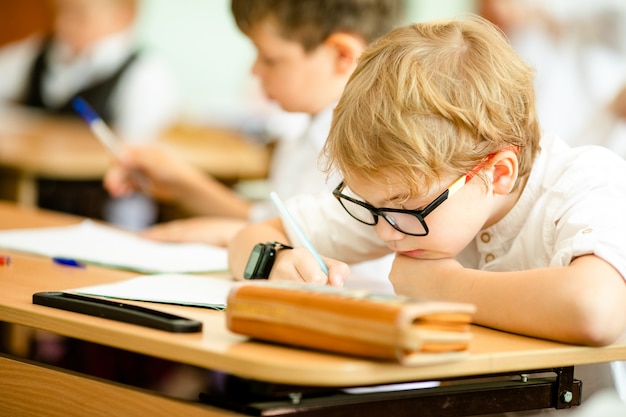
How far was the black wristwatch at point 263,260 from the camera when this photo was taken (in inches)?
48.7

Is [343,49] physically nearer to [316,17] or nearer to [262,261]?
[316,17]

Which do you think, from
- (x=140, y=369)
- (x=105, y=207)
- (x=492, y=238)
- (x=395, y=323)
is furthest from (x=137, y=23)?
(x=395, y=323)

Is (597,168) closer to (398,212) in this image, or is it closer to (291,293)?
(398,212)

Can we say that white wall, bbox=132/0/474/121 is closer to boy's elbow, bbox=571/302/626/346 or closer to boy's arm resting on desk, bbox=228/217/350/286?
boy's arm resting on desk, bbox=228/217/350/286

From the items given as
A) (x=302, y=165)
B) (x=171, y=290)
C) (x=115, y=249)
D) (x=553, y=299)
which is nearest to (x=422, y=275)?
(x=553, y=299)

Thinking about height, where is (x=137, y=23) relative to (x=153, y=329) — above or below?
above

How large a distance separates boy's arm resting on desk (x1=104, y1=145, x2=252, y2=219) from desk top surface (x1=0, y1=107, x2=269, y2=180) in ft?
3.13

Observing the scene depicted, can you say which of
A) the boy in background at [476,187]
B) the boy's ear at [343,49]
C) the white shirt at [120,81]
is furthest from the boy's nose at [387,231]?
the white shirt at [120,81]

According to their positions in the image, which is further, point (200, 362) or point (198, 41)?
point (198, 41)

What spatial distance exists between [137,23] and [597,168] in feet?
16.5

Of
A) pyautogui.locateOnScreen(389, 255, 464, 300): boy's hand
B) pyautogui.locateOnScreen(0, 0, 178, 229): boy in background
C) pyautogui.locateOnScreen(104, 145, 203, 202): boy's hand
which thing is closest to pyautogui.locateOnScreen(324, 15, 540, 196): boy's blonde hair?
pyautogui.locateOnScreen(389, 255, 464, 300): boy's hand

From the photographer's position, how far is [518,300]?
1.04 metres

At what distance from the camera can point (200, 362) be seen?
85cm

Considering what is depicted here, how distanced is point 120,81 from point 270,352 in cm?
368
